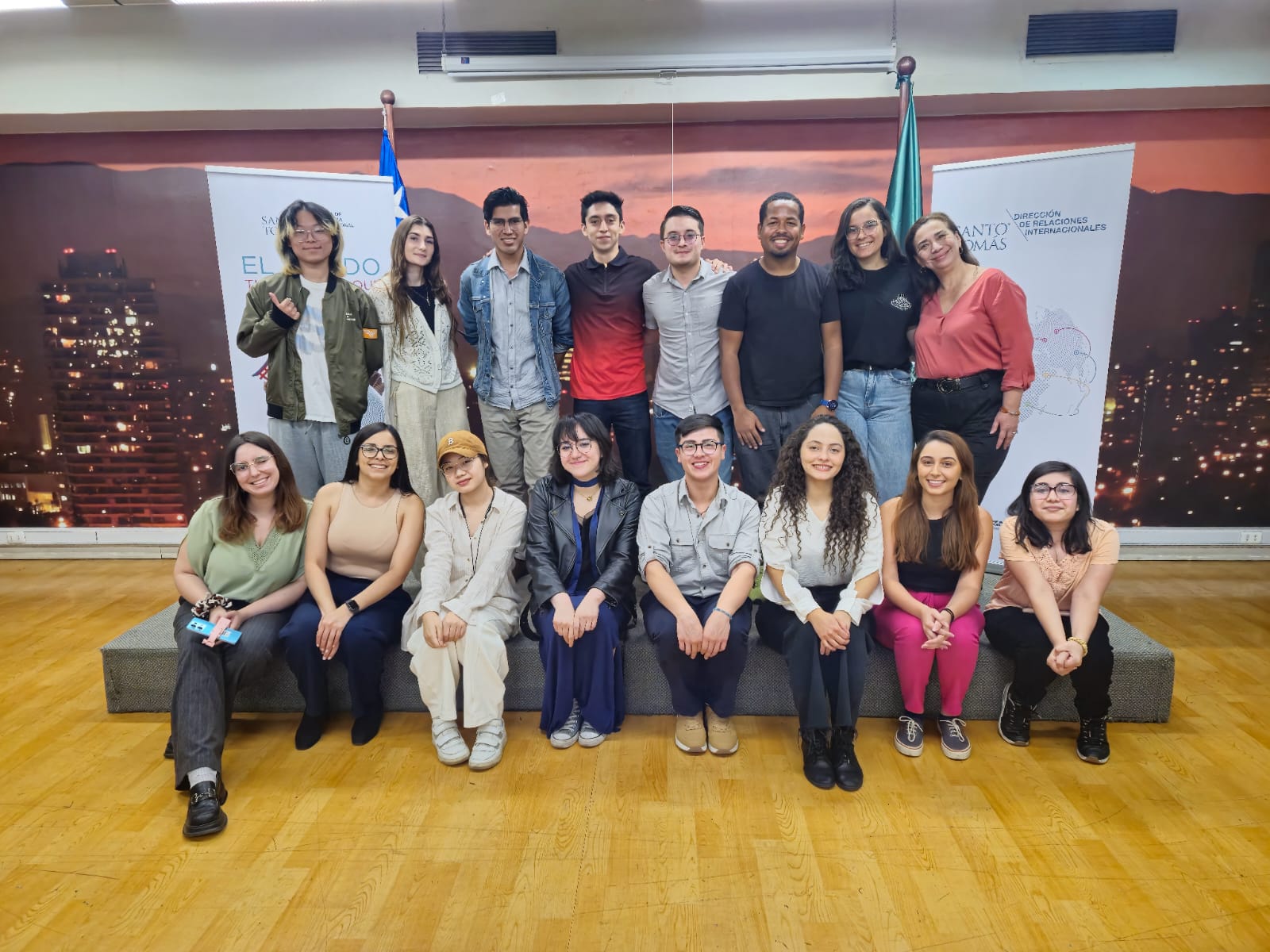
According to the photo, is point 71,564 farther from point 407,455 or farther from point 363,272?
point 407,455

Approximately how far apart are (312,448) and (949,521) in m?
2.60

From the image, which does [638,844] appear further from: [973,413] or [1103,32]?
[1103,32]

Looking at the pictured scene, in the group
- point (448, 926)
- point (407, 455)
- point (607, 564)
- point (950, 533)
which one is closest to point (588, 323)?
point (407, 455)

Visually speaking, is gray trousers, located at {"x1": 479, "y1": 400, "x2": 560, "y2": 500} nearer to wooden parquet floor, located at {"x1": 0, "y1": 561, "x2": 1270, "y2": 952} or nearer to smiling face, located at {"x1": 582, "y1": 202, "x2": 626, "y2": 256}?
smiling face, located at {"x1": 582, "y1": 202, "x2": 626, "y2": 256}

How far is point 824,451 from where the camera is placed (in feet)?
8.16

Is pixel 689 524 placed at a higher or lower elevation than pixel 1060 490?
lower

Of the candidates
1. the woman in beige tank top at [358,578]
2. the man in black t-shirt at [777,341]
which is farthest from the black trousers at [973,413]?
the woman in beige tank top at [358,578]

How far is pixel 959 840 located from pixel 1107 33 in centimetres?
423

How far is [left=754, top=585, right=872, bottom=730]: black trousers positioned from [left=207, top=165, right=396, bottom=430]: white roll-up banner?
2.61 m

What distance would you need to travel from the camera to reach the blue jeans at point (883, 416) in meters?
3.07

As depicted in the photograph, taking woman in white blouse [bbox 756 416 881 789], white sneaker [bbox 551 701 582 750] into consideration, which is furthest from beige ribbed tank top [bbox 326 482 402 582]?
woman in white blouse [bbox 756 416 881 789]

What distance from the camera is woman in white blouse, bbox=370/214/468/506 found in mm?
3123

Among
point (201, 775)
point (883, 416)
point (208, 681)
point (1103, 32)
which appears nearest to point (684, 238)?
point (883, 416)

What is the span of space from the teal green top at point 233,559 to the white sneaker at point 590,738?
1.20m
